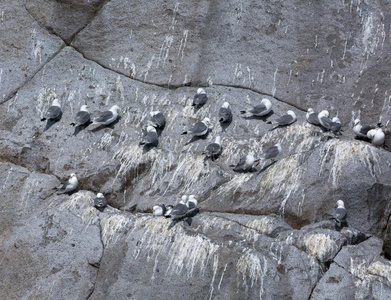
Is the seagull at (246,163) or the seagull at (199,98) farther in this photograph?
the seagull at (199,98)

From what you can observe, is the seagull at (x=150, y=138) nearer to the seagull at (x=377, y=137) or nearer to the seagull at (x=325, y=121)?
the seagull at (x=325, y=121)

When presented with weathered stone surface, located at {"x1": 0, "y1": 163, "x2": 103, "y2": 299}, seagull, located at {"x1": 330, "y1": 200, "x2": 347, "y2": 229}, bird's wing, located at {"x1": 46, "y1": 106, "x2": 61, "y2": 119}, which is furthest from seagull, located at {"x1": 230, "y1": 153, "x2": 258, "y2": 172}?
bird's wing, located at {"x1": 46, "y1": 106, "x2": 61, "y2": 119}

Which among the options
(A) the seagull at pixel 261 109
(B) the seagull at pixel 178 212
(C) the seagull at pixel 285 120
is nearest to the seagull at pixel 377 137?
(C) the seagull at pixel 285 120

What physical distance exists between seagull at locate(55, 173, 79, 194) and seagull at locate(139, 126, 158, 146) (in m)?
1.43

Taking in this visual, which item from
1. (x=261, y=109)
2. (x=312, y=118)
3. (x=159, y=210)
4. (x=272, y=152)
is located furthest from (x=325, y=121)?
(x=159, y=210)

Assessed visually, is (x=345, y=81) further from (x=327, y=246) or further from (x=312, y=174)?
(x=327, y=246)

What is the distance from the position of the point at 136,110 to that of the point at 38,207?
3030mm

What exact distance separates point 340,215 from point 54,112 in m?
6.18

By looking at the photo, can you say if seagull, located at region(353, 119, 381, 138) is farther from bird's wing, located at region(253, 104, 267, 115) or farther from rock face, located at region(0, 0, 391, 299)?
bird's wing, located at region(253, 104, 267, 115)

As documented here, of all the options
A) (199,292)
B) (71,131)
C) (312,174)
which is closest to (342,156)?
(312,174)

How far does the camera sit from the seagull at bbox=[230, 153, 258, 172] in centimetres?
1076

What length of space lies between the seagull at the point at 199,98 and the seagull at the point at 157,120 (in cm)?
81

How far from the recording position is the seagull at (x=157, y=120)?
1190 centimetres

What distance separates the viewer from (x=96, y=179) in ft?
37.0
